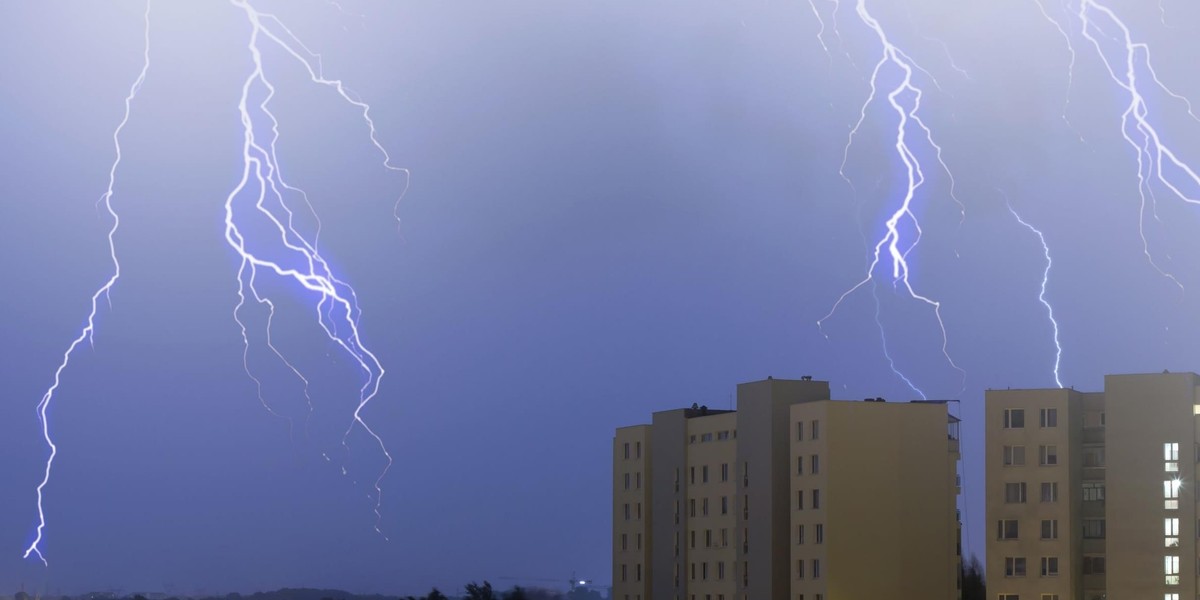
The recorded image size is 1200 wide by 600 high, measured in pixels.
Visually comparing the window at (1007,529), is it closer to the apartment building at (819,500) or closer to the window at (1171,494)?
the apartment building at (819,500)

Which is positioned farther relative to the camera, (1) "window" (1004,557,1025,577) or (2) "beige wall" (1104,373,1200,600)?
(1) "window" (1004,557,1025,577)

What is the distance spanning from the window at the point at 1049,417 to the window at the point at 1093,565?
13.1 ft

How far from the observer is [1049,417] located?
5072 cm

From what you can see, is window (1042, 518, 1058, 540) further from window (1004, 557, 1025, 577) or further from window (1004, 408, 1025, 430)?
window (1004, 408, 1025, 430)

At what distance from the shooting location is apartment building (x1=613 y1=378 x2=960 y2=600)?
Result: 54219mm

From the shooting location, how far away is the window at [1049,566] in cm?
4984

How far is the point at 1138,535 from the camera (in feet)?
157

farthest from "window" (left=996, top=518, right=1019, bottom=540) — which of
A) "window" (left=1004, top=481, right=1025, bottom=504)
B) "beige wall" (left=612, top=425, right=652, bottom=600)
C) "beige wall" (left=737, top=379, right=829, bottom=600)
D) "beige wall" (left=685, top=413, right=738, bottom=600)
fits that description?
"beige wall" (left=612, top=425, right=652, bottom=600)

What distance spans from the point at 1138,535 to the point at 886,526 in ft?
29.2

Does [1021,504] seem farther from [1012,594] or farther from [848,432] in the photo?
[848,432]

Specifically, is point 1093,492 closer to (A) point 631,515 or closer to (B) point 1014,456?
(B) point 1014,456

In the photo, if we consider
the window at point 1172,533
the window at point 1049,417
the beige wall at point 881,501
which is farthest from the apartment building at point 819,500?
the window at point 1172,533

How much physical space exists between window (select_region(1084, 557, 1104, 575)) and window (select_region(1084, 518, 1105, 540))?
0.61m

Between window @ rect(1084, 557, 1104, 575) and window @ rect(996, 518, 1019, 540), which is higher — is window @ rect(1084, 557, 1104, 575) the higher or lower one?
the lower one
